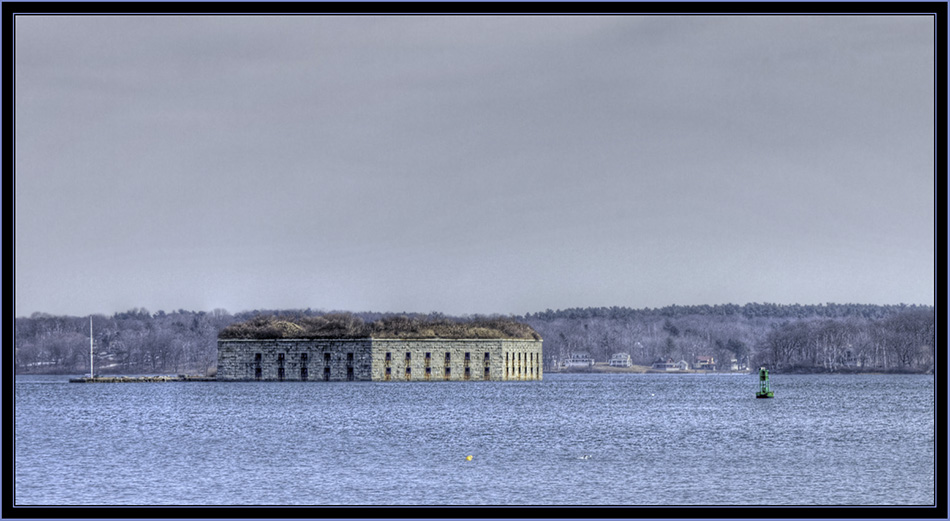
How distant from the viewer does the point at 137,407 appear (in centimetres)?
7012

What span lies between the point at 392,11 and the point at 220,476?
21.3 m

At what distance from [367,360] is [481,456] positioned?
9340 centimetres

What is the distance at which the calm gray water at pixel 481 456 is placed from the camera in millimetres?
25844

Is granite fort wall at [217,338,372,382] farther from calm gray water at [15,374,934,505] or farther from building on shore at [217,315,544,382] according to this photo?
calm gray water at [15,374,934,505]

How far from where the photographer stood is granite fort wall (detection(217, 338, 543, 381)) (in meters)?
128

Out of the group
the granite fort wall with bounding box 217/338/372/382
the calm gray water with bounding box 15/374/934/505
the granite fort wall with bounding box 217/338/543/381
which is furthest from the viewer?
the granite fort wall with bounding box 217/338/372/382

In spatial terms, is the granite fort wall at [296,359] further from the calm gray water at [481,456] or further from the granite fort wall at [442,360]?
the calm gray water at [481,456]

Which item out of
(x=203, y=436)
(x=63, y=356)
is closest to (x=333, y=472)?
(x=203, y=436)

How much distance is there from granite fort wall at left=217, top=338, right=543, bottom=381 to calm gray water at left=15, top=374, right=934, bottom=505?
208ft

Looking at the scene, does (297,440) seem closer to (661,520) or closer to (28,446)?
(28,446)

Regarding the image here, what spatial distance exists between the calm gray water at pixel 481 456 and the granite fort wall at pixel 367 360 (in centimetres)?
6346

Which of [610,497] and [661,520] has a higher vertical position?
[661,520]

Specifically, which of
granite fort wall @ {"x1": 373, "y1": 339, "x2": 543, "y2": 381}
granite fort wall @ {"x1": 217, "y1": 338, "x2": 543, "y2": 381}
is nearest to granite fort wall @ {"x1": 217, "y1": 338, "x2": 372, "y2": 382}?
granite fort wall @ {"x1": 217, "y1": 338, "x2": 543, "y2": 381}

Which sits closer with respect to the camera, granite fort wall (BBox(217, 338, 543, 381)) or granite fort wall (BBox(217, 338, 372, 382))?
granite fort wall (BBox(217, 338, 543, 381))
